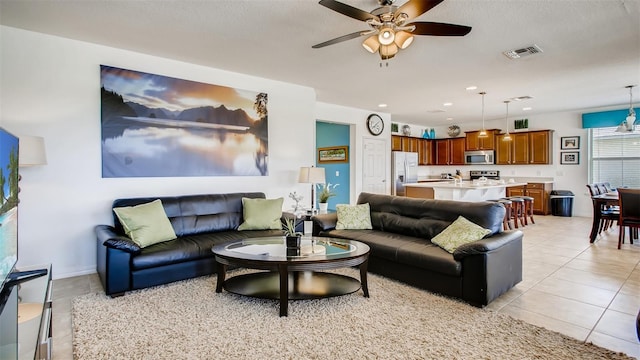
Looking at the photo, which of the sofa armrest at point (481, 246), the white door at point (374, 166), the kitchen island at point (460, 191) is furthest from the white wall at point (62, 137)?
the kitchen island at point (460, 191)

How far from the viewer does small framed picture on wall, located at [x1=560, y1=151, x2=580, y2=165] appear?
Result: 7879mm

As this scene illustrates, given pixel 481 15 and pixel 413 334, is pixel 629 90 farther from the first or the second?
pixel 413 334

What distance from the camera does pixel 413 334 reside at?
2328 mm

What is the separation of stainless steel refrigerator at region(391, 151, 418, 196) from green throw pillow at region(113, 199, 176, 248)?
5.82m

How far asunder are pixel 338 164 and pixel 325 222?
3987mm

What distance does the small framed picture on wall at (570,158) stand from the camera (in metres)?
7.88

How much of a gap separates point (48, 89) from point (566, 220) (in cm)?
922

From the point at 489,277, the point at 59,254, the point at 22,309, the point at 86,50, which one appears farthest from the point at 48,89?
the point at 489,277

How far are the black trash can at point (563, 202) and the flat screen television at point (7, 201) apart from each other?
9413 millimetres

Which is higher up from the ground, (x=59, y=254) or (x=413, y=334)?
(x=59, y=254)

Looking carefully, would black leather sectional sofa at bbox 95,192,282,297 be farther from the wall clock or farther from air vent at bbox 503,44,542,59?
the wall clock

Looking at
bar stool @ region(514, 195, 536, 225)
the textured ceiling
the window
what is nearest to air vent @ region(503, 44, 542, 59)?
the textured ceiling

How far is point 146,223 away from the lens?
337 centimetres

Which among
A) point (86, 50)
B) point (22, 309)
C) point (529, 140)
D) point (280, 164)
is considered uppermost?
point (86, 50)
